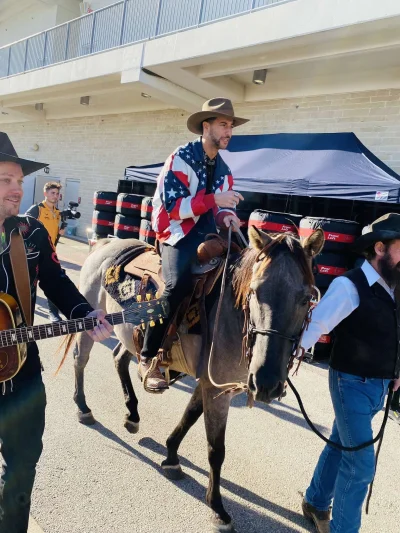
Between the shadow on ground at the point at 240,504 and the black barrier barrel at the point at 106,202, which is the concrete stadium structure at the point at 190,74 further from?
the shadow on ground at the point at 240,504

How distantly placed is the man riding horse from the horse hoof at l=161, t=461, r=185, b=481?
67 cm

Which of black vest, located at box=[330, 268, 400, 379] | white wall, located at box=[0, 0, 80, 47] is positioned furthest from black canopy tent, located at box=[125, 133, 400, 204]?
white wall, located at box=[0, 0, 80, 47]

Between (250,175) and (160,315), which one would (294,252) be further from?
(250,175)

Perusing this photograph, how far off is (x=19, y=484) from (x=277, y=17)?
8509mm

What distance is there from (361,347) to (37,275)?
6.24 feet

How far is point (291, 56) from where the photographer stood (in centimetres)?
825

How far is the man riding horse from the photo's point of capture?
289 cm

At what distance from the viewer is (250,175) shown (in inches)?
307

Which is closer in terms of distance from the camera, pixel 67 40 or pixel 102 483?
pixel 102 483

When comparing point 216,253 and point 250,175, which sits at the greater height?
point 250,175

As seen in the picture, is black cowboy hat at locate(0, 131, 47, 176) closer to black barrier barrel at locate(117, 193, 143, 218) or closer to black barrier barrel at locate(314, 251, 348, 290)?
black barrier barrel at locate(314, 251, 348, 290)

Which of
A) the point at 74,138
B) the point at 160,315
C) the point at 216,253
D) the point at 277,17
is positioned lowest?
the point at 160,315

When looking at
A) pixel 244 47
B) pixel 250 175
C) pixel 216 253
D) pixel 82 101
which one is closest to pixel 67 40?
pixel 82 101

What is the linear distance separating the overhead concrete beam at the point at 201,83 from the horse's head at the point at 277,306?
918 centimetres
